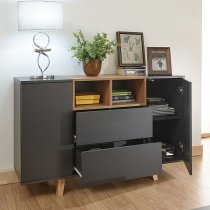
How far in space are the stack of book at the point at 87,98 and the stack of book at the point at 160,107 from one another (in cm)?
44

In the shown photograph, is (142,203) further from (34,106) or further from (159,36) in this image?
(159,36)

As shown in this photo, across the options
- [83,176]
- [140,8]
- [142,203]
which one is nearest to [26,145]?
[83,176]

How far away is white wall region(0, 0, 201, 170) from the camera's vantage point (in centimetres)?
248

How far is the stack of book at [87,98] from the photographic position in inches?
93.7

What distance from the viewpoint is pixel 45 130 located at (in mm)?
2215

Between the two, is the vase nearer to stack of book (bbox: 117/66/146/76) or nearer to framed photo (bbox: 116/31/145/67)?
stack of book (bbox: 117/66/146/76)

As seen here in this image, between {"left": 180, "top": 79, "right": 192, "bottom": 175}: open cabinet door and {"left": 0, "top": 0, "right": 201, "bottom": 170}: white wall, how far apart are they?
63cm

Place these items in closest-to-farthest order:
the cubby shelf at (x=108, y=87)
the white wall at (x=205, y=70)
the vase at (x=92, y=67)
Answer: the cubby shelf at (x=108, y=87)
the vase at (x=92, y=67)
the white wall at (x=205, y=70)

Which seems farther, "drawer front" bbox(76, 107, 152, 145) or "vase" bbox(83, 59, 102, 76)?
"vase" bbox(83, 59, 102, 76)

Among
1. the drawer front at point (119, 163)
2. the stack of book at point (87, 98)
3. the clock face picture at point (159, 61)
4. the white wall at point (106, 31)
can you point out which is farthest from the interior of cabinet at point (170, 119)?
the stack of book at point (87, 98)

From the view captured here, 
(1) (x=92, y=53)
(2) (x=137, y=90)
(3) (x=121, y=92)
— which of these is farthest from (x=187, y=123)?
(1) (x=92, y=53)

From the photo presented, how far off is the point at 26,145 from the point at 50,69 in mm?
701

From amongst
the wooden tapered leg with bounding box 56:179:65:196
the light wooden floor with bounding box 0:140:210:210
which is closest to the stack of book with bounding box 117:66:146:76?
the light wooden floor with bounding box 0:140:210:210

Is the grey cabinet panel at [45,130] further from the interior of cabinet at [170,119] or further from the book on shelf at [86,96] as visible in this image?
the interior of cabinet at [170,119]
